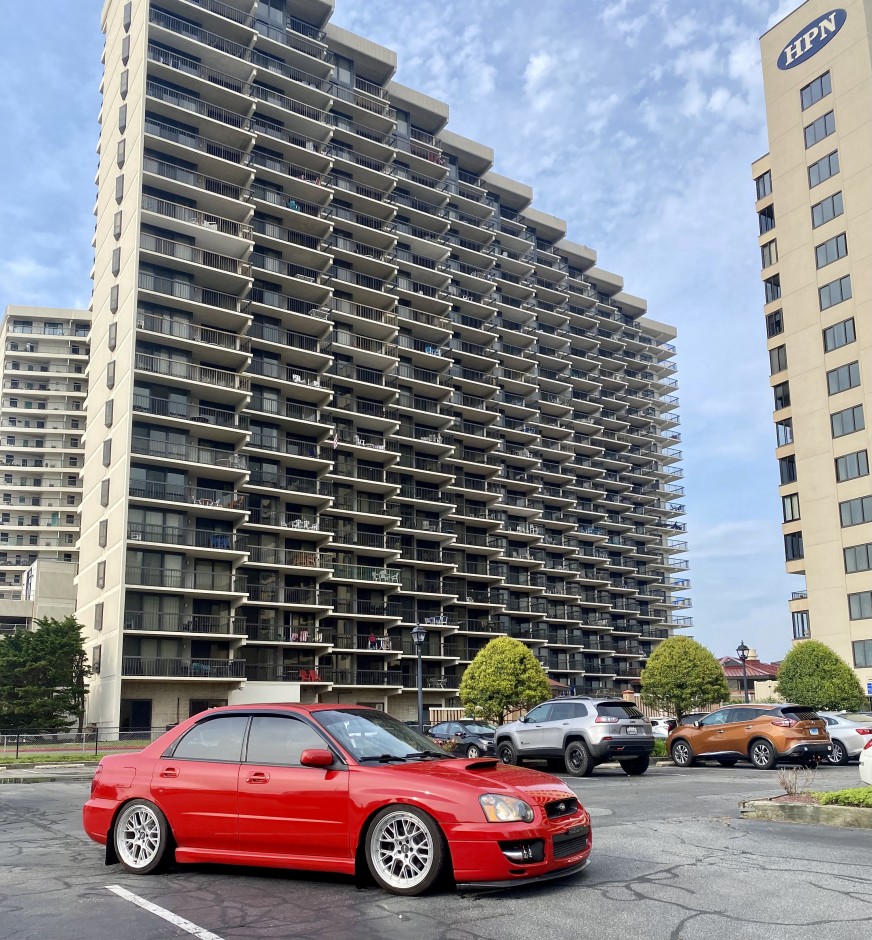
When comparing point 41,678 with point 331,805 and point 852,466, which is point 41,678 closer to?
point 331,805

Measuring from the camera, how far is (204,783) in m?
8.49

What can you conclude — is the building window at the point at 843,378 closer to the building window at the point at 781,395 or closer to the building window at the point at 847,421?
the building window at the point at 847,421

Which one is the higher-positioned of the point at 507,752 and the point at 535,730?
the point at 535,730

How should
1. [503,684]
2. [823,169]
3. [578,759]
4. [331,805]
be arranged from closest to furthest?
[331,805] → [578,759] → [503,684] → [823,169]

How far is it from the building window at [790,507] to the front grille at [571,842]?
53.0 meters

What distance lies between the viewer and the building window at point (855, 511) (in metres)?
51.2

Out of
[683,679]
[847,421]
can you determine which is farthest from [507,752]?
[847,421]

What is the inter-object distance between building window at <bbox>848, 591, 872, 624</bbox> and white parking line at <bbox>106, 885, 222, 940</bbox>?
164 feet

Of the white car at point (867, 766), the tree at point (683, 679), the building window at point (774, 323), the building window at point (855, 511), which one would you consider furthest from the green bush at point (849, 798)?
the building window at point (774, 323)

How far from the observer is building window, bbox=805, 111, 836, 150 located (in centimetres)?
5584

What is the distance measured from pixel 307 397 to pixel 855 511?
3260 cm

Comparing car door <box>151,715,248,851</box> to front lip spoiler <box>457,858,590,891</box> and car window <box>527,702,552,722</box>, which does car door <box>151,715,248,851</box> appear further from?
car window <box>527,702,552,722</box>

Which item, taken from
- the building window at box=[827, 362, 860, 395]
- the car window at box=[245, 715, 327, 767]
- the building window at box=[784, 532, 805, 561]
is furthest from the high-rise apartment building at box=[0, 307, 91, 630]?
the car window at box=[245, 715, 327, 767]

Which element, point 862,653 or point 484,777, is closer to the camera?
point 484,777
